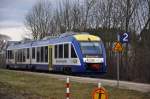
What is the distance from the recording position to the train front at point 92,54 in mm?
38125

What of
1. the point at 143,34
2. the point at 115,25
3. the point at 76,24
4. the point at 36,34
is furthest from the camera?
the point at 36,34

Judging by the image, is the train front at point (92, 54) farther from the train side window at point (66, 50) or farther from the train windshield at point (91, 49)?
the train side window at point (66, 50)

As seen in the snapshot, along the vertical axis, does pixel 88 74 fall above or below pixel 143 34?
below

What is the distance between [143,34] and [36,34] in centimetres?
4674

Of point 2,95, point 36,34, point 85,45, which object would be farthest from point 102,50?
point 36,34

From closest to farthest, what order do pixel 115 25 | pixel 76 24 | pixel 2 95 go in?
1. pixel 2 95
2. pixel 115 25
3. pixel 76 24

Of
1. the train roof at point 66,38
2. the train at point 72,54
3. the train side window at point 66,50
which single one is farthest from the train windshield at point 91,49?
the train side window at point 66,50

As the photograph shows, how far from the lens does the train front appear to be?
38.1m

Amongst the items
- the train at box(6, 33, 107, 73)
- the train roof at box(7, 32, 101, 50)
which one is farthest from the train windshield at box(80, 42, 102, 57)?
the train roof at box(7, 32, 101, 50)

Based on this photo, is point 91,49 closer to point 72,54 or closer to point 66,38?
point 72,54

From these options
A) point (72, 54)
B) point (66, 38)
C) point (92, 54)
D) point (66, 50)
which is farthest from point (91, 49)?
point (66, 38)

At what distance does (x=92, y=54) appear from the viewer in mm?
38375

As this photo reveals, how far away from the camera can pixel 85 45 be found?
38.9m

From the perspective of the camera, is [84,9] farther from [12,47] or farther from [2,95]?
[2,95]
